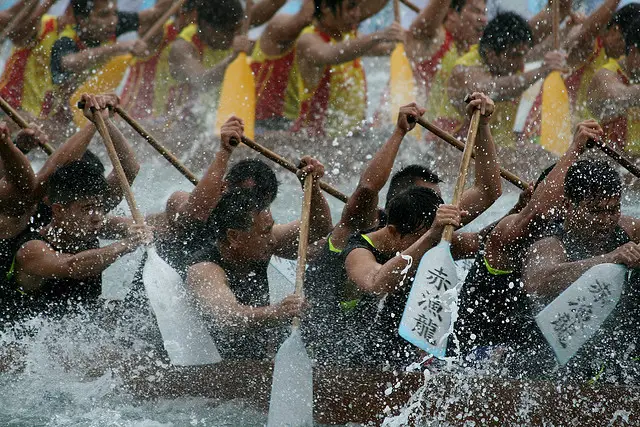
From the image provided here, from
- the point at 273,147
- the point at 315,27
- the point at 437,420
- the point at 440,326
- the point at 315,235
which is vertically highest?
the point at 315,27

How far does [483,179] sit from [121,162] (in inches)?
55.9

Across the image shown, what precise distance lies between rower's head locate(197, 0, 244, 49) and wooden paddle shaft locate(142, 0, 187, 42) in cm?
15

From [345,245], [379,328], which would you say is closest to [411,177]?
[345,245]

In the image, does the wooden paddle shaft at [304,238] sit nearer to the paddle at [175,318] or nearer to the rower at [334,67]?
the paddle at [175,318]

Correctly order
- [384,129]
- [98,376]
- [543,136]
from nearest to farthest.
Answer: [98,376], [543,136], [384,129]

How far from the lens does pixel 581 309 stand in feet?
13.2

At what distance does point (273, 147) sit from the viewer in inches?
274

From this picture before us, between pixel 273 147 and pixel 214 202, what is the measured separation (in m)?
2.30

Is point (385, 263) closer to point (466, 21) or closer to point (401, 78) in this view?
point (401, 78)

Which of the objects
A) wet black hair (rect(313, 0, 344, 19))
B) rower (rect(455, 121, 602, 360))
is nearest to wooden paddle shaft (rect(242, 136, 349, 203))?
rower (rect(455, 121, 602, 360))

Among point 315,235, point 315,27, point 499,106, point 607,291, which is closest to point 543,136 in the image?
point 499,106

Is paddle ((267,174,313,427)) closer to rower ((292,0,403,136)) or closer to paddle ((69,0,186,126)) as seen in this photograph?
rower ((292,0,403,136))

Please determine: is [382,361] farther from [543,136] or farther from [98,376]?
[543,136]

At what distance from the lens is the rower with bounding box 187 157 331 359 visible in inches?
162
